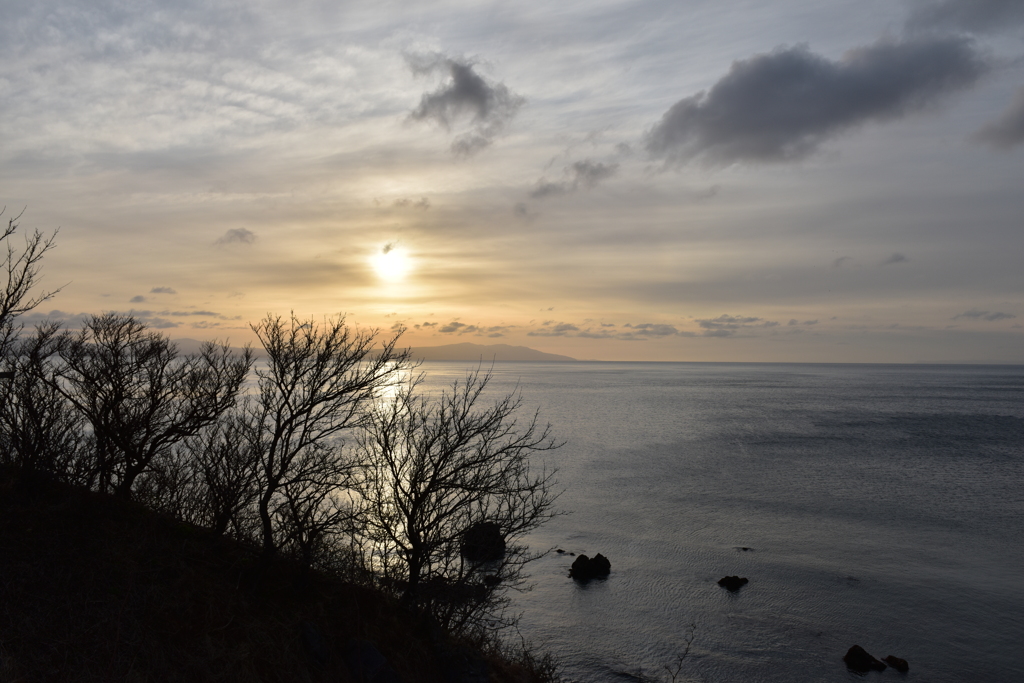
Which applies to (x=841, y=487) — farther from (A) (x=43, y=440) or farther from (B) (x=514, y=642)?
(A) (x=43, y=440)

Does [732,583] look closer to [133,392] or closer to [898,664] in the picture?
[898,664]

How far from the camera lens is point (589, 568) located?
1495 inches

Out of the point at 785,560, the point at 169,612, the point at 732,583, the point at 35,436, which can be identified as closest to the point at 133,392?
the point at 35,436

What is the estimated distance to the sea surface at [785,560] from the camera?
28.9m

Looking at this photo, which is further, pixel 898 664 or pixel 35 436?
pixel 898 664

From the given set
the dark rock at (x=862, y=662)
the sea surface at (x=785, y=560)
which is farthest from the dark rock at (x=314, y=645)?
the dark rock at (x=862, y=662)

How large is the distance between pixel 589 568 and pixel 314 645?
911 inches

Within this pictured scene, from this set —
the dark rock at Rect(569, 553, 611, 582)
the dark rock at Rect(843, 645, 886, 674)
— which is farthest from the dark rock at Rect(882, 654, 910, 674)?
the dark rock at Rect(569, 553, 611, 582)

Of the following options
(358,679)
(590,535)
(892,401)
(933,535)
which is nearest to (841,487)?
(933,535)

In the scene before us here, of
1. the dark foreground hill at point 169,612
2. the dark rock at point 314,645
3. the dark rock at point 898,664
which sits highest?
the dark foreground hill at point 169,612

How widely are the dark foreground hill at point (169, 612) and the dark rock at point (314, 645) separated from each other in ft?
0.11

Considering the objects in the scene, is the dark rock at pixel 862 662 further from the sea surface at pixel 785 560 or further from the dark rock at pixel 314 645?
the dark rock at pixel 314 645

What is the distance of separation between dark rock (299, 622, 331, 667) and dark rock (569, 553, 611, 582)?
22264mm

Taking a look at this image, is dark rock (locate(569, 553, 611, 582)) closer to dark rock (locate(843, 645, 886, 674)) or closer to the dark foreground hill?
dark rock (locate(843, 645, 886, 674))
